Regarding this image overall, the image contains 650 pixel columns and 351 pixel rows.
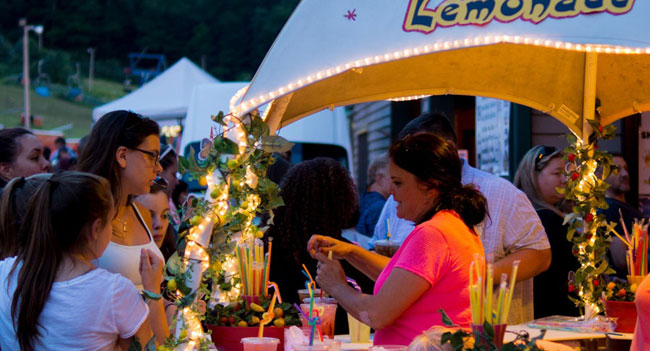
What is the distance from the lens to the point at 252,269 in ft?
11.4

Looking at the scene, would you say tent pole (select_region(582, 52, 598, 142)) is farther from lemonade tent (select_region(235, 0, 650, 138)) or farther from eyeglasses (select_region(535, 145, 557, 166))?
lemonade tent (select_region(235, 0, 650, 138))

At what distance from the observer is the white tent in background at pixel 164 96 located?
1574cm

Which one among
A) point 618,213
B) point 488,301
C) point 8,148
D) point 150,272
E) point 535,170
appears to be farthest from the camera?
point 618,213

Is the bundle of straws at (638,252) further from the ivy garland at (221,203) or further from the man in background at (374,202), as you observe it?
the man in background at (374,202)

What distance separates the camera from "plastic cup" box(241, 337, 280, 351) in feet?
9.77

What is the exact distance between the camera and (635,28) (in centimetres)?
333

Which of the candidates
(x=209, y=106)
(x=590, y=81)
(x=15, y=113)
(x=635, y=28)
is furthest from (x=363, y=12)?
(x=15, y=113)

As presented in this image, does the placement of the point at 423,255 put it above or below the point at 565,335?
above

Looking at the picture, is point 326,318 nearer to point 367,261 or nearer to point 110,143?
point 367,261

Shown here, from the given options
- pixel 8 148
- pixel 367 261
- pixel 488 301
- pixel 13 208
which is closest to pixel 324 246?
pixel 367 261

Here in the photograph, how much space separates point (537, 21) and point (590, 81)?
5.84ft

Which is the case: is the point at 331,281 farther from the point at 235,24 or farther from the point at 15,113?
the point at 235,24

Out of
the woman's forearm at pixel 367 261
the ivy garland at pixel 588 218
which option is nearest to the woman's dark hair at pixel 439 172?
the woman's forearm at pixel 367 261

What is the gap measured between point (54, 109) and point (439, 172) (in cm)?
6317
